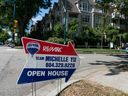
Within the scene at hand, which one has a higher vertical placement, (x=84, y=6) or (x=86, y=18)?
(x=84, y=6)

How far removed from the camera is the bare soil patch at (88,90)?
8.98m

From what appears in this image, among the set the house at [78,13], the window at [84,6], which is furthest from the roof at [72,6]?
the window at [84,6]

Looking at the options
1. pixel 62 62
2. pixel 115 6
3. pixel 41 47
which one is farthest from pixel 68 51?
pixel 115 6

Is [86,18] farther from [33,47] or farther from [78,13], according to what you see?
[33,47]

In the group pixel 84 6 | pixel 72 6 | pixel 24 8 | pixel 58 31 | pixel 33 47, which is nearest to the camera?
pixel 33 47

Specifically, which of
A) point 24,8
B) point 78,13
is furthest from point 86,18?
point 24,8

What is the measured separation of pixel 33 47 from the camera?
23.7 ft

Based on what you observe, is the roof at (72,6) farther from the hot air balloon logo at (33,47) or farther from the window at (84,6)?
the hot air balloon logo at (33,47)

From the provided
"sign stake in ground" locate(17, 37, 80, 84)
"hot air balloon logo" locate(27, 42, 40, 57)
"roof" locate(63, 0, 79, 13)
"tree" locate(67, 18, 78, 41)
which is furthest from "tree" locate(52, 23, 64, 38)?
"hot air balloon logo" locate(27, 42, 40, 57)

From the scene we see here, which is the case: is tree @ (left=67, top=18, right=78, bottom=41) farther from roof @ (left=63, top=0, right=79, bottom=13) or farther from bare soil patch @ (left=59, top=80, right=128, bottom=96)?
bare soil patch @ (left=59, top=80, right=128, bottom=96)

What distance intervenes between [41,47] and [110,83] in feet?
14.2

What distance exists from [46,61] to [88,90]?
7.71ft

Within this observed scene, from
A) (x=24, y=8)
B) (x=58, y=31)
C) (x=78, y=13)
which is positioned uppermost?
(x=24, y=8)

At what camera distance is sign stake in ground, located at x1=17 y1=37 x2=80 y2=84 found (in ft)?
23.5
